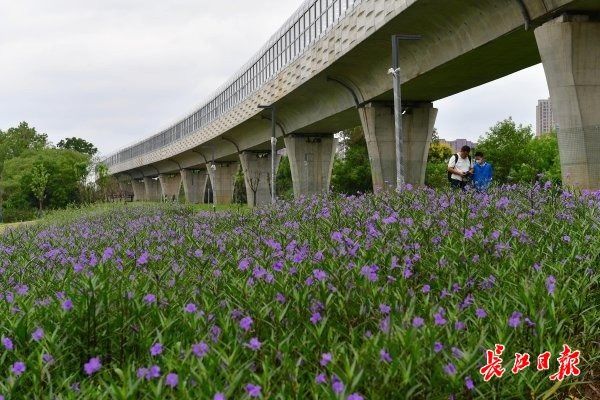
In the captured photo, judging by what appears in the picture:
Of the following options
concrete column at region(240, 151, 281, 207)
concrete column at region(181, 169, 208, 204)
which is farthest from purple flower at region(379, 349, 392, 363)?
concrete column at region(181, 169, 208, 204)

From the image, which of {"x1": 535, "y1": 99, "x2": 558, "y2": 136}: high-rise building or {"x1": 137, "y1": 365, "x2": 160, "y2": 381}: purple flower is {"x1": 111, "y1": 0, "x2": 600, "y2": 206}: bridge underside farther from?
{"x1": 535, "y1": 99, "x2": 558, "y2": 136}: high-rise building

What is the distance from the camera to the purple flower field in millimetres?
2977

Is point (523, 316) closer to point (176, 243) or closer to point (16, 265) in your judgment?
point (176, 243)

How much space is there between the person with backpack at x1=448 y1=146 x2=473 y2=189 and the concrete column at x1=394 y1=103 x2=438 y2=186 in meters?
14.9

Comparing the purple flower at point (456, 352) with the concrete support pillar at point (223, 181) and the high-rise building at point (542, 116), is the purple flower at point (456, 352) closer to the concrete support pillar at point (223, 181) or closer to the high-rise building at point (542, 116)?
the concrete support pillar at point (223, 181)

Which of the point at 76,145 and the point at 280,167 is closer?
the point at 280,167

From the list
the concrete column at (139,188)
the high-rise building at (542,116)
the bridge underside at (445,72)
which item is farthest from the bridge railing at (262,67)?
the high-rise building at (542,116)

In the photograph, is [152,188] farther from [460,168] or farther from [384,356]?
[384,356]

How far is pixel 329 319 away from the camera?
157 inches

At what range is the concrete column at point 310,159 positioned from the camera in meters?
41.8

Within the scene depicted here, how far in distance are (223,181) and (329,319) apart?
66319 millimetres

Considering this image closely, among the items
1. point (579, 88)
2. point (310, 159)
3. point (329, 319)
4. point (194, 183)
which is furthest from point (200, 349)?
point (194, 183)

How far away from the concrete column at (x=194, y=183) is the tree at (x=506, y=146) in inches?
1507

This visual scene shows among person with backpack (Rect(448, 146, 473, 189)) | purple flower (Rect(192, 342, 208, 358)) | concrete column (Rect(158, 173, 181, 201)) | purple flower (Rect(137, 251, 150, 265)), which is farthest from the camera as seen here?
concrete column (Rect(158, 173, 181, 201))
